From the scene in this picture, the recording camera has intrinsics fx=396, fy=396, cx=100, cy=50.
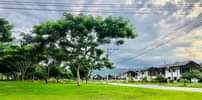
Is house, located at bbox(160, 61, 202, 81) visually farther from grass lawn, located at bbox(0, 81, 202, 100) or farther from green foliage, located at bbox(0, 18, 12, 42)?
grass lawn, located at bbox(0, 81, 202, 100)

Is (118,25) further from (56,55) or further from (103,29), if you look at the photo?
(56,55)

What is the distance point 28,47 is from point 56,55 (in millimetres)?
12683

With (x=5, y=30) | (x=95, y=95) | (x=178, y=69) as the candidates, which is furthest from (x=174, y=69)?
(x=95, y=95)

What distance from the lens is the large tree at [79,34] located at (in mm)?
56125

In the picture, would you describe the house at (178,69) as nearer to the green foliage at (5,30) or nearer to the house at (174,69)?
the house at (174,69)

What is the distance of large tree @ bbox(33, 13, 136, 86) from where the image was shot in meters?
56.1

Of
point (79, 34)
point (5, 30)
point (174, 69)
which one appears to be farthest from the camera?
point (174, 69)

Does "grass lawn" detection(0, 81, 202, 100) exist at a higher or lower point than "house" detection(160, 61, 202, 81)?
lower

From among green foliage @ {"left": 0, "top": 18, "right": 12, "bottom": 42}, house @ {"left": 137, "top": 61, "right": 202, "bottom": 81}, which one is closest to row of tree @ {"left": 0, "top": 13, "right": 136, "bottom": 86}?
green foliage @ {"left": 0, "top": 18, "right": 12, "bottom": 42}

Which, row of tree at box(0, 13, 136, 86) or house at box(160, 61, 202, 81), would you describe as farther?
house at box(160, 61, 202, 81)

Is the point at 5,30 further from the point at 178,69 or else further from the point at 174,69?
the point at 174,69

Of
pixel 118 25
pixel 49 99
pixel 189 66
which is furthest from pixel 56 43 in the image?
pixel 189 66

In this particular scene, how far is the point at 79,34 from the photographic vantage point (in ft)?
186

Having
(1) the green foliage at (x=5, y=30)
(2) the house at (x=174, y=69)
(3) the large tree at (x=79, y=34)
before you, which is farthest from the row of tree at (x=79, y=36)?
(2) the house at (x=174, y=69)
